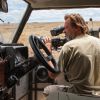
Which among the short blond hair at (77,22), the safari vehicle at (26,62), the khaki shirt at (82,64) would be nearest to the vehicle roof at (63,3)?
the safari vehicle at (26,62)

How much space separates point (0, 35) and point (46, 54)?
Answer: 1596 mm

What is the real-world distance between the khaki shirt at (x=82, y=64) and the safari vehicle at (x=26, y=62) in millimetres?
149

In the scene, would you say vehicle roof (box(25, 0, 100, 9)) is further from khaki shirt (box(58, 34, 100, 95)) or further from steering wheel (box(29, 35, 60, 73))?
khaki shirt (box(58, 34, 100, 95))

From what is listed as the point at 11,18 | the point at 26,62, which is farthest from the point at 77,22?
the point at 11,18

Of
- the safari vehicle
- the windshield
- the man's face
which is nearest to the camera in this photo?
the safari vehicle

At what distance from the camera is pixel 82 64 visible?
3.18 m

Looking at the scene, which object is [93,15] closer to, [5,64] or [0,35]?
[0,35]

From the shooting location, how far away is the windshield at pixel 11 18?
5.24m

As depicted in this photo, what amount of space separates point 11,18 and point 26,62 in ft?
7.26

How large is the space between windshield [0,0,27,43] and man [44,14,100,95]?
6.34ft

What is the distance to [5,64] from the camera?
315 centimetres

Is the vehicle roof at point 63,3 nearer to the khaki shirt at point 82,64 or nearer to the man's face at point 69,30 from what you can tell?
the man's face at point 69,30

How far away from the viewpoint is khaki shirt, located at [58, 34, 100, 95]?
317 cm

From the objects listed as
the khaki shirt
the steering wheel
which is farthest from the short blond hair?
the steering wheel
